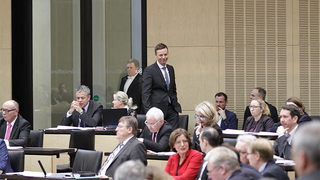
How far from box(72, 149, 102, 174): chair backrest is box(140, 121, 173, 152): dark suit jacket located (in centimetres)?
72

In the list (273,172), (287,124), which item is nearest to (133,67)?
(287,124)

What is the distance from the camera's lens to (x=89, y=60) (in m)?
9.23

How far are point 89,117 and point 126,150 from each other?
103 inches

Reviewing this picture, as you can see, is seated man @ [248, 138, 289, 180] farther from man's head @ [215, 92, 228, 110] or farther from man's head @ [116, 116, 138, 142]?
man's head @ [215, 92, 228, 110]

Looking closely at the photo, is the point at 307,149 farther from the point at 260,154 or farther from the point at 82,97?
the point at 82,97

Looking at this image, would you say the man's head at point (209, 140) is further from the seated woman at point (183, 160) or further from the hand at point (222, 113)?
the hand at point (222, 113)

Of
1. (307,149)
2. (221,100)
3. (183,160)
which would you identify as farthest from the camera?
(221,100)

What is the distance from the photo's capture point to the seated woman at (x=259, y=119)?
21.2 feet

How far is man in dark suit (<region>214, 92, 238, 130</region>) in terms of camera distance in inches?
296

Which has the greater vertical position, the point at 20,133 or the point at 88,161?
the point at 20,133

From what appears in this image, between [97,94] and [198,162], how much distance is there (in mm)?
5184

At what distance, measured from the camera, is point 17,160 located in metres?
4.72

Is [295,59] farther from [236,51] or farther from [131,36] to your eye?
[131,36]

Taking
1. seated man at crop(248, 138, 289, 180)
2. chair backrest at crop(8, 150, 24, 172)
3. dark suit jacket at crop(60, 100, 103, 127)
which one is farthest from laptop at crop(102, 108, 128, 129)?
seated man at crop(248, 138, 289, 180)
